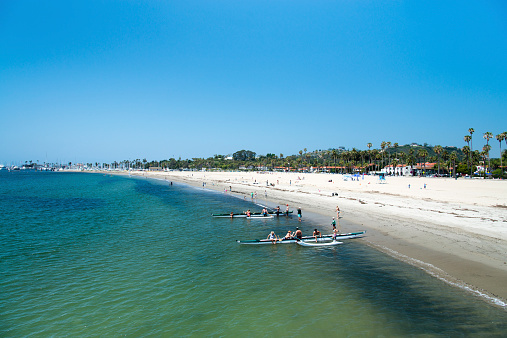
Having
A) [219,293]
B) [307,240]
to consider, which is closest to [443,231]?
[307,240]

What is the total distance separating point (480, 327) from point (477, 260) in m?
6.72

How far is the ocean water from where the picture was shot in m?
10.1

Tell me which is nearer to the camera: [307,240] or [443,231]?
[443,231]

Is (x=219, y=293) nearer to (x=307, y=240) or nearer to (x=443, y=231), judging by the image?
(x=307, y=240)

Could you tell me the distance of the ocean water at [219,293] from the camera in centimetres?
1005

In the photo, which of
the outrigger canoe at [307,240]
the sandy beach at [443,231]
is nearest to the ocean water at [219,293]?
the outrigger canoe at [307,240]

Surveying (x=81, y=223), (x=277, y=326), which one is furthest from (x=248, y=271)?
(x=81, y=223)

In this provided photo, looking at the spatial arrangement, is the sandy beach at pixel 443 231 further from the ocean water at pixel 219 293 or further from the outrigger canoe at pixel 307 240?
the ocean water at pixel 219 293

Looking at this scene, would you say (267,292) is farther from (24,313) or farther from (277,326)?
(24,313)

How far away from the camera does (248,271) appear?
15516mm

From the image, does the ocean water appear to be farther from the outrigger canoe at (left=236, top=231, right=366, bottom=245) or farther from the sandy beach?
the sandy beach

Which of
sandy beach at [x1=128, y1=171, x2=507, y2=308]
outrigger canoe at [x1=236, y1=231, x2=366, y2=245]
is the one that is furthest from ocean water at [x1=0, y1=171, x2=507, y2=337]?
sandy beach at [x1=128, y1=171, x2=507, y2=308]

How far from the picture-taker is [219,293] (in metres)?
12.8

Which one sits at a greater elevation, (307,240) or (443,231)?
(443,231)
